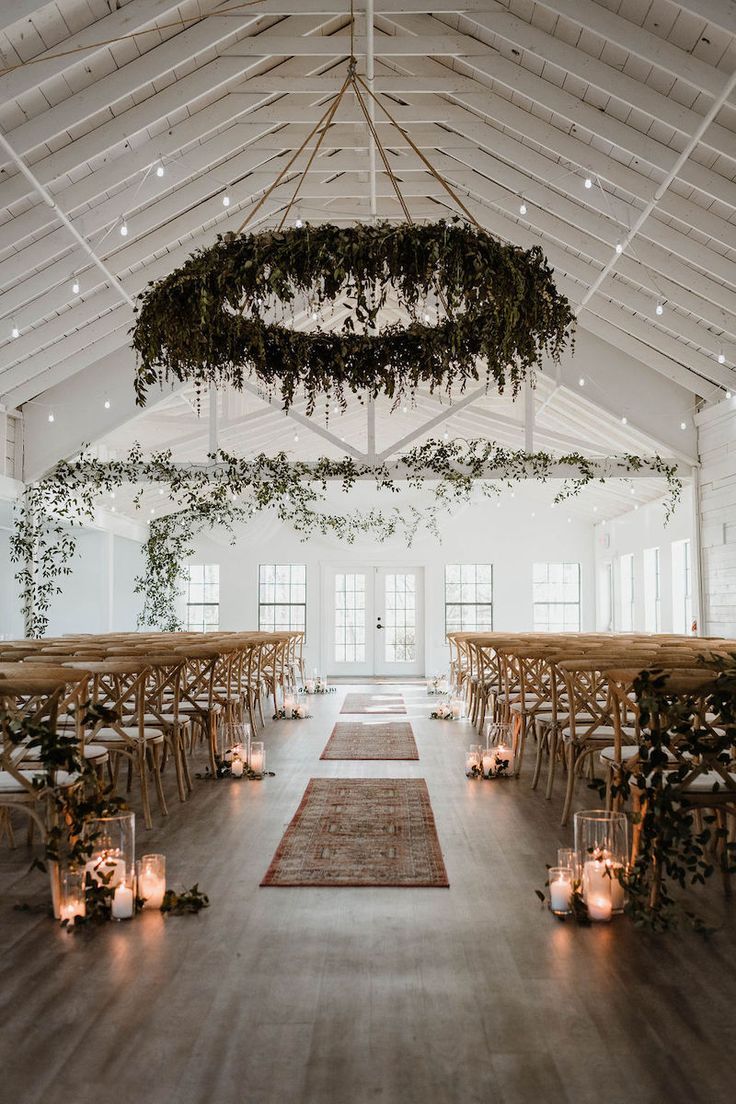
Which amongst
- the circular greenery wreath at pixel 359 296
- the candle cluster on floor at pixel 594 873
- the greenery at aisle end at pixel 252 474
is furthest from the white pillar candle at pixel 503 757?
the greenery at aisle end at pixel 252 474

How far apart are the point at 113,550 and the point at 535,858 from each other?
1319 centimetres

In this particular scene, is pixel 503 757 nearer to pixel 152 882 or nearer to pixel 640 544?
pixel 152 882

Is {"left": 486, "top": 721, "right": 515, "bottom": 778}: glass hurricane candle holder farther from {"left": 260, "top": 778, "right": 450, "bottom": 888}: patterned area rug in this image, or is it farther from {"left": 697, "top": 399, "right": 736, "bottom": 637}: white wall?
{"left": 697, "top": 399, "right": 736, "bottom": 637}: white wall

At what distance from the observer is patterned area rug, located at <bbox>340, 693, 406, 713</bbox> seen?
11.6 meters

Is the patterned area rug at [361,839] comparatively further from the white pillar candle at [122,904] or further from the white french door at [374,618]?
the white french door at [374,618]

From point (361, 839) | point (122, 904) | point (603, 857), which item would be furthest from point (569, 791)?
point (122, 904)

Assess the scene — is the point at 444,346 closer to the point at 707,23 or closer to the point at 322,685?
the point at 707,23

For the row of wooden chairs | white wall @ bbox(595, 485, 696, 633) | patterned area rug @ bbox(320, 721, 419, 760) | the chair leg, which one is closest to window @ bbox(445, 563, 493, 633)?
white wall @ bbox(595, 485, 696, 633)

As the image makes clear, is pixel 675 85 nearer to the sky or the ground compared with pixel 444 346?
nearer to the sky

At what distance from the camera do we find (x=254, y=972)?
3055mm

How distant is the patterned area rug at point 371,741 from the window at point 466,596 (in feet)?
28.1

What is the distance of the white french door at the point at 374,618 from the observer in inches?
736

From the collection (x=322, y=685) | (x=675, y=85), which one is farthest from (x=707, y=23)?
(x=322, y=685)

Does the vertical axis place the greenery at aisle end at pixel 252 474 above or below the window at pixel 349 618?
above
